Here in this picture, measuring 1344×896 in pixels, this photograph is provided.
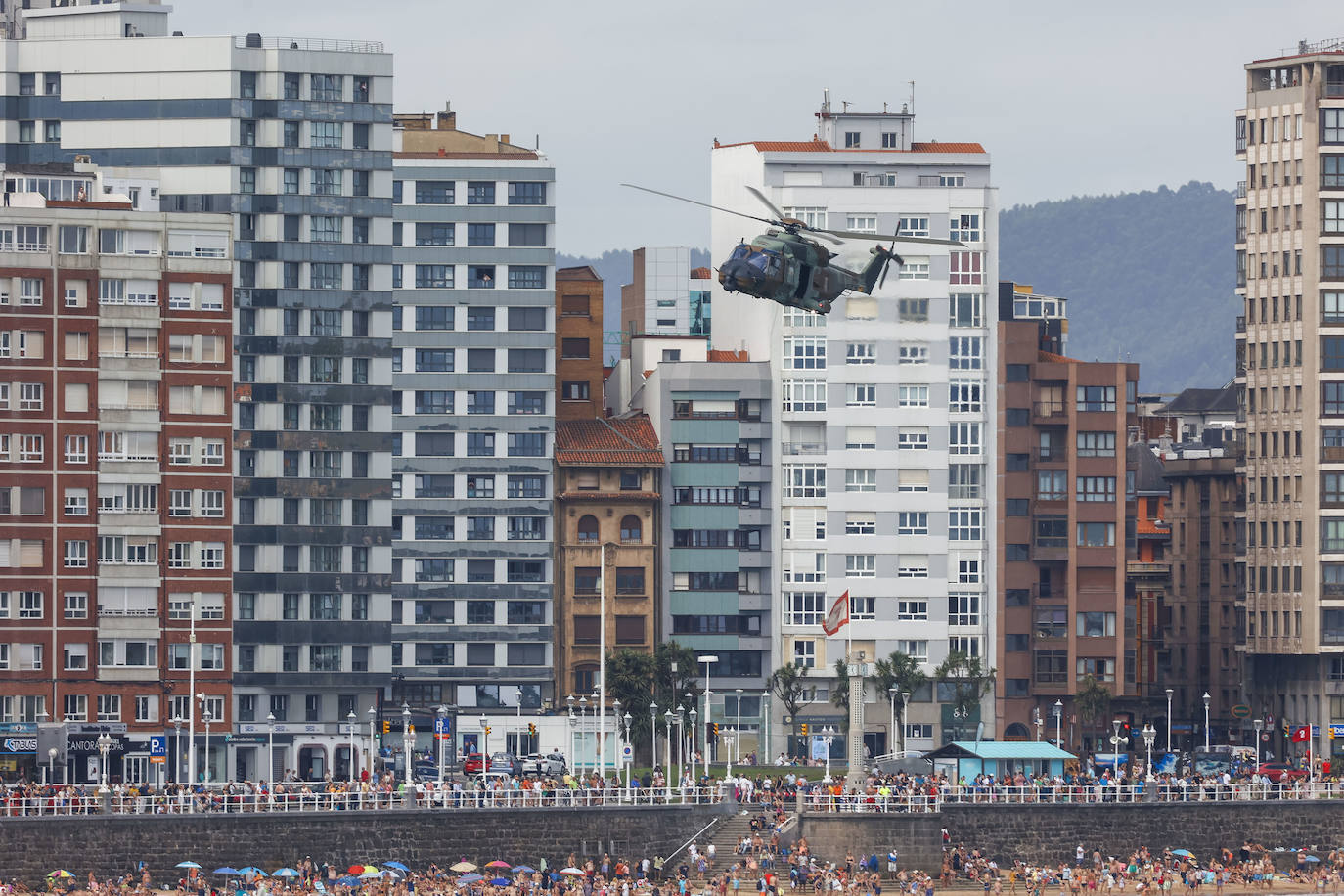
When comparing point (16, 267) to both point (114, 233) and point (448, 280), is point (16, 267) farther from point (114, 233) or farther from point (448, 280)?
point (448, 280)

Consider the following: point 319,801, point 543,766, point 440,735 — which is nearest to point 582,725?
point 440,735

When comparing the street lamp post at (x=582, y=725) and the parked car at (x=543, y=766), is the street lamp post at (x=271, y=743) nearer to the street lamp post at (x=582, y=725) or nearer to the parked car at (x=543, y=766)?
the parked car at (x=543, y=766)

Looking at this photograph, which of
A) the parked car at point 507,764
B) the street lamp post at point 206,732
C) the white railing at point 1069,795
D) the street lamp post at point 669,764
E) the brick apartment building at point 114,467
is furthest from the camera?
the brick apartment building at point 114,467

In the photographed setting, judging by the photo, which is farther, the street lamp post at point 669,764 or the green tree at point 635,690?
the green tree at point 635,690

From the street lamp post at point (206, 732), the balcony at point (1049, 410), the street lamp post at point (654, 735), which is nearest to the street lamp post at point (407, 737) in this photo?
the street lamp post at point (206, 732)

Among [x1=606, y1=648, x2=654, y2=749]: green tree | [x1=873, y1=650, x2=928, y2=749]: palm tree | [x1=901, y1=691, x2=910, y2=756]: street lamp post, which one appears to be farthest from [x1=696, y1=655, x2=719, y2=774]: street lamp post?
[x1=901, y1=691, x2=910, y2=756]: street lamp post
